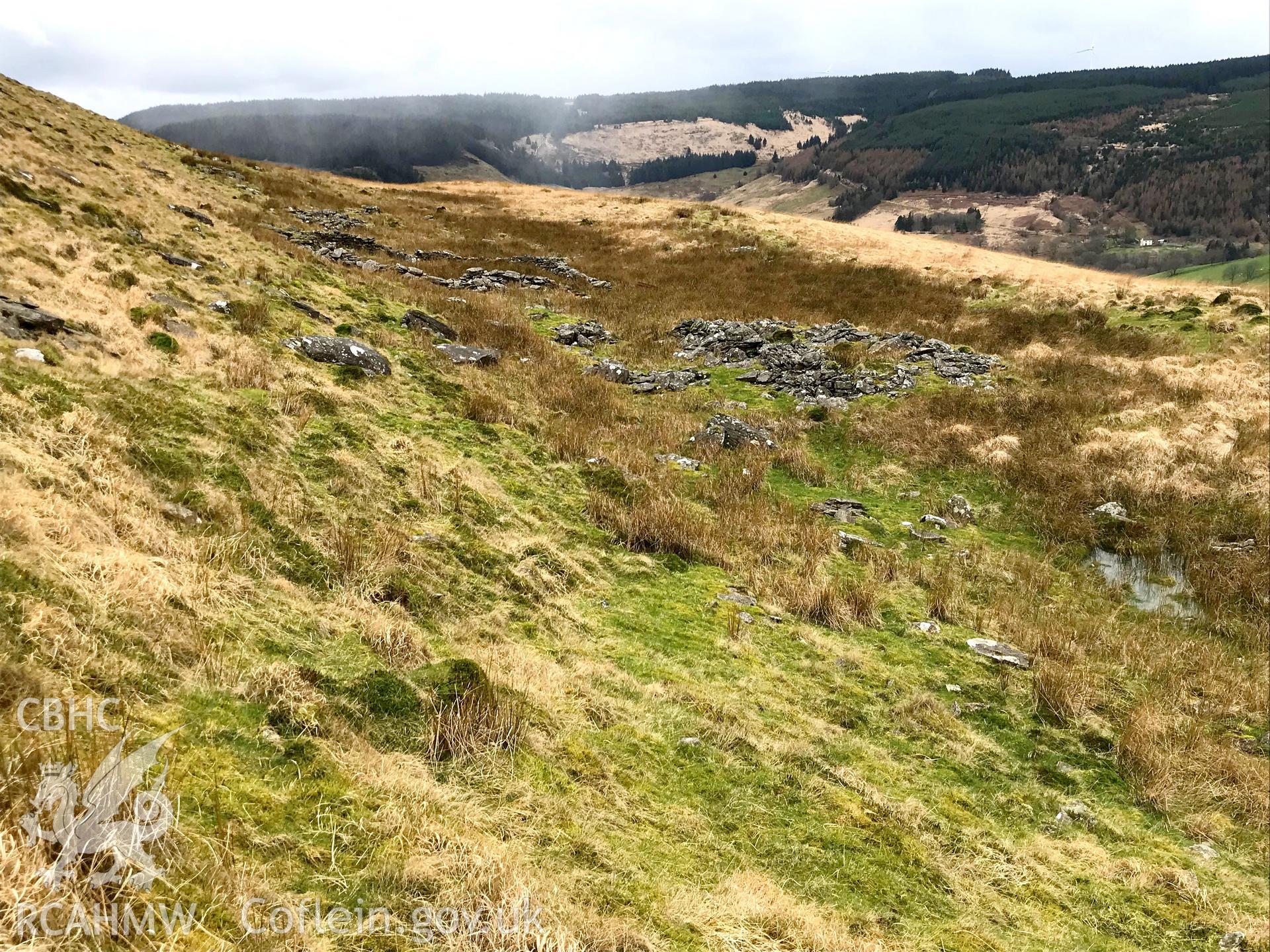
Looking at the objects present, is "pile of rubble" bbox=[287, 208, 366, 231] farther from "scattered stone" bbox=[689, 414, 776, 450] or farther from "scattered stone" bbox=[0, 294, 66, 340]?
"scattered stone" bbox=[0, 294, 66, 340]

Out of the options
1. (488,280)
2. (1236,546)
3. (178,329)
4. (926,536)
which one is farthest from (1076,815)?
(488,280)

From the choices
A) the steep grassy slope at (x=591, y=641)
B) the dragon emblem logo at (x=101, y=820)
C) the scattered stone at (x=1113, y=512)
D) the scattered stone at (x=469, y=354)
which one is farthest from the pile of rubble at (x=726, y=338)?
the dragon emblem logo at (x=101, y=820)

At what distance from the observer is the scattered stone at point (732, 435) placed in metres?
14.9

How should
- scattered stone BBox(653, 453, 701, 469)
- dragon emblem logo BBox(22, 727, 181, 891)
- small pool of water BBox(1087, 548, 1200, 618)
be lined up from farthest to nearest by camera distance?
scattered stone BBox(653, 453, 701, 469), small pool of water BBox(1087, 548, 1200, 618), dragon emblem logo BBox(22, 727, 181, 891)

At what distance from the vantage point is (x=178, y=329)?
10.6 metres

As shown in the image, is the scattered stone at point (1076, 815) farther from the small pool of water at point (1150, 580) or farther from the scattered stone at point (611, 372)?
the scattered stone at point (611, 372)

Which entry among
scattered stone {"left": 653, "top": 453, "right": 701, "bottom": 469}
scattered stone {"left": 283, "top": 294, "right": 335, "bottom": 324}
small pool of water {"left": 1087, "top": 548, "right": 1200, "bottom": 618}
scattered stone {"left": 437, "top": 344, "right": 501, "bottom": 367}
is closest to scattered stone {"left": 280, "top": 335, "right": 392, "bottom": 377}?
scattered stone {"left": 283, "top": 294, "right": 335, "bottom": 324}

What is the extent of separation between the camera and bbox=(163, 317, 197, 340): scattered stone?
10.4 m

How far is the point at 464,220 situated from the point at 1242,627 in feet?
157

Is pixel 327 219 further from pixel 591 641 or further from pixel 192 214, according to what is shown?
pixel 591 641

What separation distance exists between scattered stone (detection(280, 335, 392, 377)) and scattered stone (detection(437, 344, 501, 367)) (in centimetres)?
289

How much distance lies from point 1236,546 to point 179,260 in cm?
2265

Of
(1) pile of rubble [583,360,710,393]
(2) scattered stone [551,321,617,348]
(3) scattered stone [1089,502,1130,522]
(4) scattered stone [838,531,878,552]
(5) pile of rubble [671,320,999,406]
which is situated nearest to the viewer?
(4) scattered stone [838,531,878,552]

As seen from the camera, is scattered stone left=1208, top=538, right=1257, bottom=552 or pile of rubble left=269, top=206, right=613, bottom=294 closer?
scattered stone left=1208, top=538, right=1257, bottom=552
